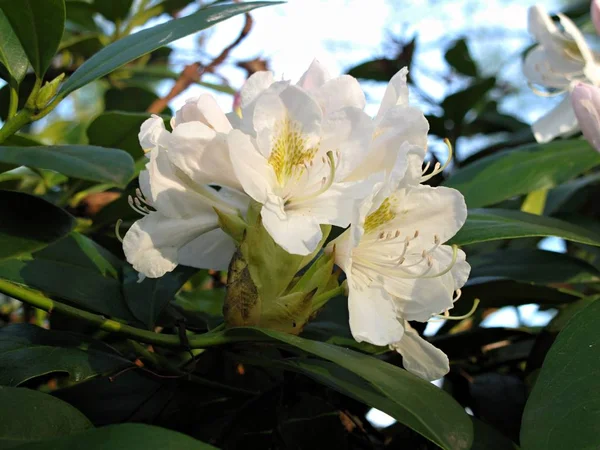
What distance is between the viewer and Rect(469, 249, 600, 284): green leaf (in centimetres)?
91

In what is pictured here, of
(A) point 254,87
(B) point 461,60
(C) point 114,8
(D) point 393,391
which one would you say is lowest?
(B) point 461,60

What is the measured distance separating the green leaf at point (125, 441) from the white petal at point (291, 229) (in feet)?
0.58

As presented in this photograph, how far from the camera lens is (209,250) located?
703mm

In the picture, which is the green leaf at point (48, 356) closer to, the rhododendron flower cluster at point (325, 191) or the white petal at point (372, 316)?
the rhododendron flower cluster at point (325, 191)

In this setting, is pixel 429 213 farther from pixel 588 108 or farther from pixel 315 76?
pixel 588 108

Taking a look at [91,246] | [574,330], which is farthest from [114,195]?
[574,330]

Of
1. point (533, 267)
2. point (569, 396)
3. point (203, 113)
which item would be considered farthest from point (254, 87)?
point (533, 267)

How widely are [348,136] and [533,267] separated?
42 cm

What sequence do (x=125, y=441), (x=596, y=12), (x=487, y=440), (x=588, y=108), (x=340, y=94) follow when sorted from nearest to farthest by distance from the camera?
(x=125, y=441) < (x=487, y=440) < (x=340, y=94) < (x=588, y=108) < (x=596, y=12)

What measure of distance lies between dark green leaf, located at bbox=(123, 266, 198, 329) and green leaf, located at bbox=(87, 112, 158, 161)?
210 millimetres

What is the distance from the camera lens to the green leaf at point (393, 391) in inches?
19.5

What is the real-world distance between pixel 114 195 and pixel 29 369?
0.50 meters

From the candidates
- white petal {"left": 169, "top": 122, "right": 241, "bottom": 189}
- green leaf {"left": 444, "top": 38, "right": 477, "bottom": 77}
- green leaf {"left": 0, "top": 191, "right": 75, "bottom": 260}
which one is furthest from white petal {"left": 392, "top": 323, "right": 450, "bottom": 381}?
green leaf {"left": 444, "top": 38, "right": 477, "bottom": 77}

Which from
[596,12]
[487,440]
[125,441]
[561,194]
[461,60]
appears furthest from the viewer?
[461,60]
